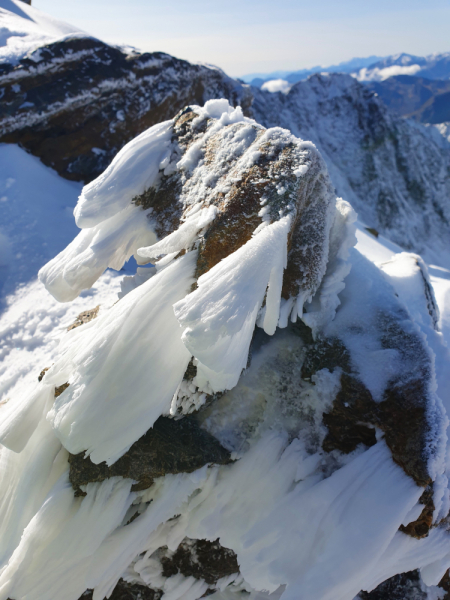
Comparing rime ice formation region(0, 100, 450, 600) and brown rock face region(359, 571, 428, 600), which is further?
brown rock face region(359, 571, 428, 600)

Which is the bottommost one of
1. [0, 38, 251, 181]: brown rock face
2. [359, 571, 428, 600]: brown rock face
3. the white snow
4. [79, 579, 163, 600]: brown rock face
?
[359, 571, 428, 600]: brown rock face

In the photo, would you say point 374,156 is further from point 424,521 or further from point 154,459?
point 154,459

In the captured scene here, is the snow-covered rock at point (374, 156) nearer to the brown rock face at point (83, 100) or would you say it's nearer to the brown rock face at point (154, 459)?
→ the brown rock face at point (83, 100)

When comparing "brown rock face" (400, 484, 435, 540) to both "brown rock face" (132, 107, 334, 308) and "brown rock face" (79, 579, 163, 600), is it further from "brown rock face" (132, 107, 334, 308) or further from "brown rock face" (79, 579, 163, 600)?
"brown rock face" (79, 579, 163, 600)

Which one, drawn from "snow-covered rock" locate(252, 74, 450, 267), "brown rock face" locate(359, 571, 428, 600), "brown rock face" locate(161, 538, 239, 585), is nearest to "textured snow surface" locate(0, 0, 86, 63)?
"brown rock face" locate(161, 538, 239, 585)

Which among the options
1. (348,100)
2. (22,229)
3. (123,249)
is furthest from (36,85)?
(348,100)

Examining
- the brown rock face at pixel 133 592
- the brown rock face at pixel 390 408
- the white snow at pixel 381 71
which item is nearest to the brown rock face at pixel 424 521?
the brown rock face at pixel 390 408
